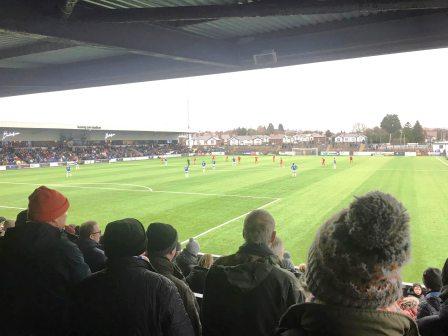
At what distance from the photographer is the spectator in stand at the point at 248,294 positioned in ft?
8.26

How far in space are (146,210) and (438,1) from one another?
58.1 feet

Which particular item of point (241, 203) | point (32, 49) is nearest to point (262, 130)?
point (241, 203)

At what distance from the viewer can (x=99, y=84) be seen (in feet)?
21.0

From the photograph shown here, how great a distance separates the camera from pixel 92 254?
15.5ft

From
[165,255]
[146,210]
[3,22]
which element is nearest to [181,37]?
[3,22]

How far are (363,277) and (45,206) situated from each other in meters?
2.62

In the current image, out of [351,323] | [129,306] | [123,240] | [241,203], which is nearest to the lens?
[351,323]

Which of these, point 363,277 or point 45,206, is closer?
point 363,277

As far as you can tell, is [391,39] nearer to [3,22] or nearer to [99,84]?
[3,22]

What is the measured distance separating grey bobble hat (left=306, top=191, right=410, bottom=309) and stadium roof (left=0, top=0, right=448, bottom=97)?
2.12m

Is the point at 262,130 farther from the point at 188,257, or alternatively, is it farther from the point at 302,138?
the point at 188,257

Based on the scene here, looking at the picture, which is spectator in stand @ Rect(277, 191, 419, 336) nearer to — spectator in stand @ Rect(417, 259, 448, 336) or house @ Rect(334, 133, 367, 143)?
spectator in stand @ Rect(417, 259, 448, 336)

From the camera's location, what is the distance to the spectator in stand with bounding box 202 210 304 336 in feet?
8.26

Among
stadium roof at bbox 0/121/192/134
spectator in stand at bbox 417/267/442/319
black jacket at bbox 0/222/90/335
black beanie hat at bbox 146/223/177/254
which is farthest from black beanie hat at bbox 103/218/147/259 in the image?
stadium roof at bbox 0/121/192/134
